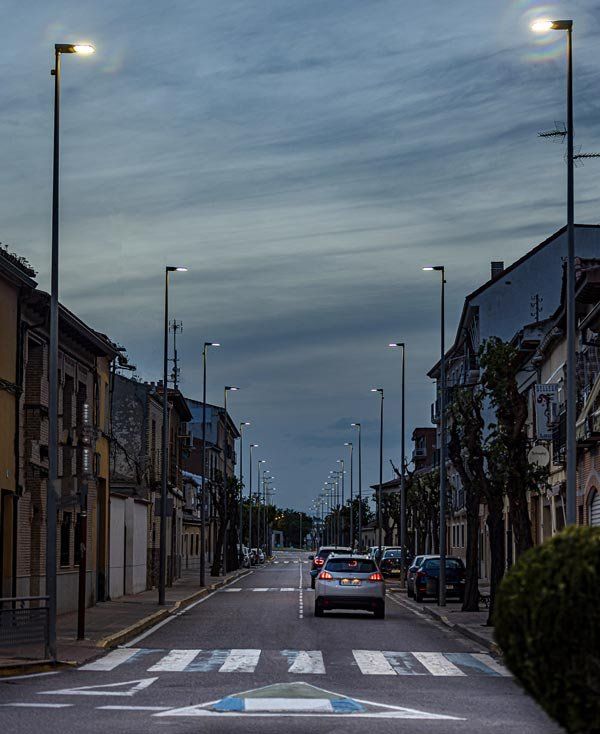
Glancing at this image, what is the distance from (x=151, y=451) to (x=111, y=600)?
16296mm

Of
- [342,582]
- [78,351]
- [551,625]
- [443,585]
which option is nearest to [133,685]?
[551,625]

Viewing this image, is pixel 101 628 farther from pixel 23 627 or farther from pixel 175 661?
pixel 23 627

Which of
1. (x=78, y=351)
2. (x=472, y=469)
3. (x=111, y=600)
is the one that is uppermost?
(x=78, y=351)

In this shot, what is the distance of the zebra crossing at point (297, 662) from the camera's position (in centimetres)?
2005

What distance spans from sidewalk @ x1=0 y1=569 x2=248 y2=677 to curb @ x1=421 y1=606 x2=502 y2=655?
22.1ft

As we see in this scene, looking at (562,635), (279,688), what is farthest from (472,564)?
(562,635)

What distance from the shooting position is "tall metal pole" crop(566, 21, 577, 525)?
75.9 ft

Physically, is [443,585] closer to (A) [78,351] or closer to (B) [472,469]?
(B) [472,469]

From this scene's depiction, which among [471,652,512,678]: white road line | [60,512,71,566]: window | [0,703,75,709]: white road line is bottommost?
[471,652,512,678]: white road line

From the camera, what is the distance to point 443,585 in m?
40.2

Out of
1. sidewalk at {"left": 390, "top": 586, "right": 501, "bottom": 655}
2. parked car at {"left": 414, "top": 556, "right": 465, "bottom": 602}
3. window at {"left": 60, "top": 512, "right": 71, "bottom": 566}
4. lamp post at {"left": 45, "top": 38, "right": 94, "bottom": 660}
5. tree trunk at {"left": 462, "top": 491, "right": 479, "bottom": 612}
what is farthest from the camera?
parked car at {"left": 414, "top": 556, "right": 465, "bottom": 602}

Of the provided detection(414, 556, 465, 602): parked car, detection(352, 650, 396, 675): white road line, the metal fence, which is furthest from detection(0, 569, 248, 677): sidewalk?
detection(414, 556, 465, 602): parked car

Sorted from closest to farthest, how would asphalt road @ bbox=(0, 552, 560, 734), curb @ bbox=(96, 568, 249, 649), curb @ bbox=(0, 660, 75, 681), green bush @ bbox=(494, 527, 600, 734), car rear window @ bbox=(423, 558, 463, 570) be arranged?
1. green bush @ bbox=(494, 527, 600, 734)
2. asphalt road @ bbox=(0, 552, 560, 734)
3. curb @ bbox=(0, 660, 75, 681)
4. curb @ bbox=(96, 568, 249, 649)
5. car rear window @ bbox=(423, 558, 463, 570)

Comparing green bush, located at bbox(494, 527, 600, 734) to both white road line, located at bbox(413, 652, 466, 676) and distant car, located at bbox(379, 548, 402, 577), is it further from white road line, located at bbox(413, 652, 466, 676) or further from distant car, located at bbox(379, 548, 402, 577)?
distant car, located at bbox(379, 548, 402, 577)
